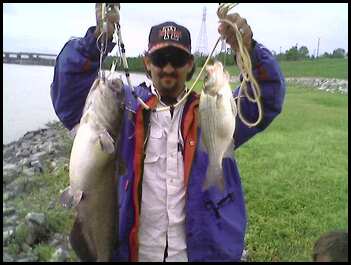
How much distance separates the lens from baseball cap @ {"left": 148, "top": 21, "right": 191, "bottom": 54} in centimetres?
314

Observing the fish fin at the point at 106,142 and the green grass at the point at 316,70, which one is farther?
the green grass at the point at 316,70

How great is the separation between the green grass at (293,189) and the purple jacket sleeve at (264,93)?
258cm

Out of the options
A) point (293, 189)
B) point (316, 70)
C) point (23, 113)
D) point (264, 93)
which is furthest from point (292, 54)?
point (264, 93)

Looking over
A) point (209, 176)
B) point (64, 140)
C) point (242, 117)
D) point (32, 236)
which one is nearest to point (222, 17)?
point (242, 117)

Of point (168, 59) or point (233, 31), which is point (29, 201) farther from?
point (233, 31)

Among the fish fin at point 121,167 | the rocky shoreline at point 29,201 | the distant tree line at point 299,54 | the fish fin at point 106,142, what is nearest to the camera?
the fish fin at point 106,142

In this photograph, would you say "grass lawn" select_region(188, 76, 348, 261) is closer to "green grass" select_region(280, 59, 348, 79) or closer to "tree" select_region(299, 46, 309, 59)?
"green grass" select_region(280, 59, 348, 79)

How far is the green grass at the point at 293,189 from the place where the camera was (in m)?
5.84

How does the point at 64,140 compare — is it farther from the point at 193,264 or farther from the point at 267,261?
the point at 193,264

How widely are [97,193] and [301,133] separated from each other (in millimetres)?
10621

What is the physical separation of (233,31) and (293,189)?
5349 mm

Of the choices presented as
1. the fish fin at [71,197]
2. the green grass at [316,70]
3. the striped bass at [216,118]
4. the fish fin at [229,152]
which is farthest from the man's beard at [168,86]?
the green grass at [316,70]

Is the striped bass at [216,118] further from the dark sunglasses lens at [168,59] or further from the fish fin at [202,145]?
the dark sunglasses lens at [168,59]

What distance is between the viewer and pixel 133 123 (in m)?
3.08
